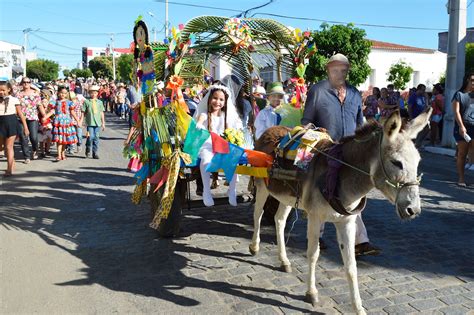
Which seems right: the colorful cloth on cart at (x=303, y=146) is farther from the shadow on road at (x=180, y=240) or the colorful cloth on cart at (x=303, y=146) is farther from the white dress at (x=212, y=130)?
the shadow on road at (x=180, y=240)

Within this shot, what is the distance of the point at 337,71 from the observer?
177 inches

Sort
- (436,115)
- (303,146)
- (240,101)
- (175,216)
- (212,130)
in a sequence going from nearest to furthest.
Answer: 1. (303,146)
2. (175,216)
3. (212,130)
4. (240,101)
5. (436,115)

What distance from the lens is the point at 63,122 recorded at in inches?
473

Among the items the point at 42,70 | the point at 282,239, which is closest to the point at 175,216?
the point at 282,239

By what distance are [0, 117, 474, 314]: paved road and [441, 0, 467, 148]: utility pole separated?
6.39 metres

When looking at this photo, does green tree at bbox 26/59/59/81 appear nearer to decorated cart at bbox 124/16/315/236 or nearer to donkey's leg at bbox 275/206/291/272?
decorated cart at bbox 124/16/315/236

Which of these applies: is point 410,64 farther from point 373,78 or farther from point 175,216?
point 175,216

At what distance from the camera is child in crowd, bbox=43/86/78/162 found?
12.0 meters

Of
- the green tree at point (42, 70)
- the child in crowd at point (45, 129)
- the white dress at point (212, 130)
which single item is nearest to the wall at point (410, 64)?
the child in crowd at point (45, 129)

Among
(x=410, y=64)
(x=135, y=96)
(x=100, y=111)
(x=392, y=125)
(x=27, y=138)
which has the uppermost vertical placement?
(x=410, y=64)

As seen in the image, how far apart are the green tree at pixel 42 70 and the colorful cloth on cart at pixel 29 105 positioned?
7429 cm

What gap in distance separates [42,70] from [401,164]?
91.0m

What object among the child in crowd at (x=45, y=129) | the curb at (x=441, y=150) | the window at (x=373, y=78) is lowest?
the curb at (x=441, y=150)

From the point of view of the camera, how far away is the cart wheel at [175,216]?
5.59 m
